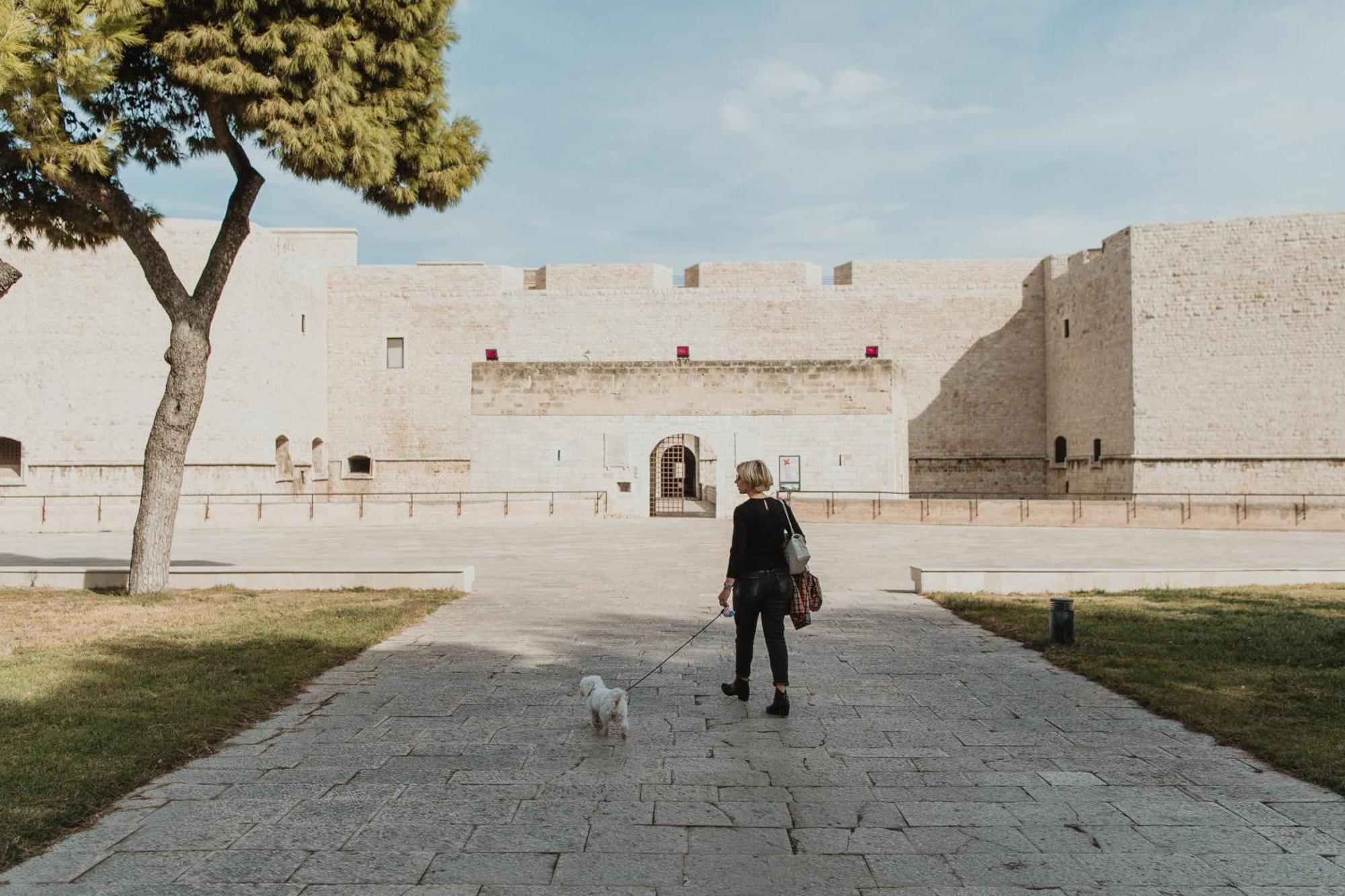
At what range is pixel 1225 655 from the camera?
21.6ft

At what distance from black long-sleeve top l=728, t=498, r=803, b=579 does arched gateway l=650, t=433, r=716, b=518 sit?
19286mm

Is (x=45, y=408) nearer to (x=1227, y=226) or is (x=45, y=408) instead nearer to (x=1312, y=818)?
(x=1312, y=818)

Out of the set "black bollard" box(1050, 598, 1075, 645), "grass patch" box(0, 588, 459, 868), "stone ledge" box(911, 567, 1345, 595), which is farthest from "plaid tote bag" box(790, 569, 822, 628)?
"stone ledge" box(911, 567, 1345, 595)

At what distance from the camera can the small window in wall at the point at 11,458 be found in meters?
26.3

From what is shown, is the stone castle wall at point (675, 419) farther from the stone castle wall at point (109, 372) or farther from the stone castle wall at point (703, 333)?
the stone castle wall at point (703, 333)

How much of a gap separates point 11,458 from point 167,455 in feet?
70.3

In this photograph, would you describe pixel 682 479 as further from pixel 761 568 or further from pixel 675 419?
pixel 761 568

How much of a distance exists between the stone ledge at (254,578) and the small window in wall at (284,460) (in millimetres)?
20514

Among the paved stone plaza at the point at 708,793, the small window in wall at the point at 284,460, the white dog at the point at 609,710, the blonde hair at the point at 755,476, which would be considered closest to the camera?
the paved stone plaza at the point at 708,793

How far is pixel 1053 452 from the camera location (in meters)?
32.9

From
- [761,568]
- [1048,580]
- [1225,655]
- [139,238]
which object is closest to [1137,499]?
[1048,580]

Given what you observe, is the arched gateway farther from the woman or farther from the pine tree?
the woman

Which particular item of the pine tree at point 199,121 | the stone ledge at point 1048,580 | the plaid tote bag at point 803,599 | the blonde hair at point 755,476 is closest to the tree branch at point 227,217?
the pine tree at point 199,121

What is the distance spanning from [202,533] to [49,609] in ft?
38.0
